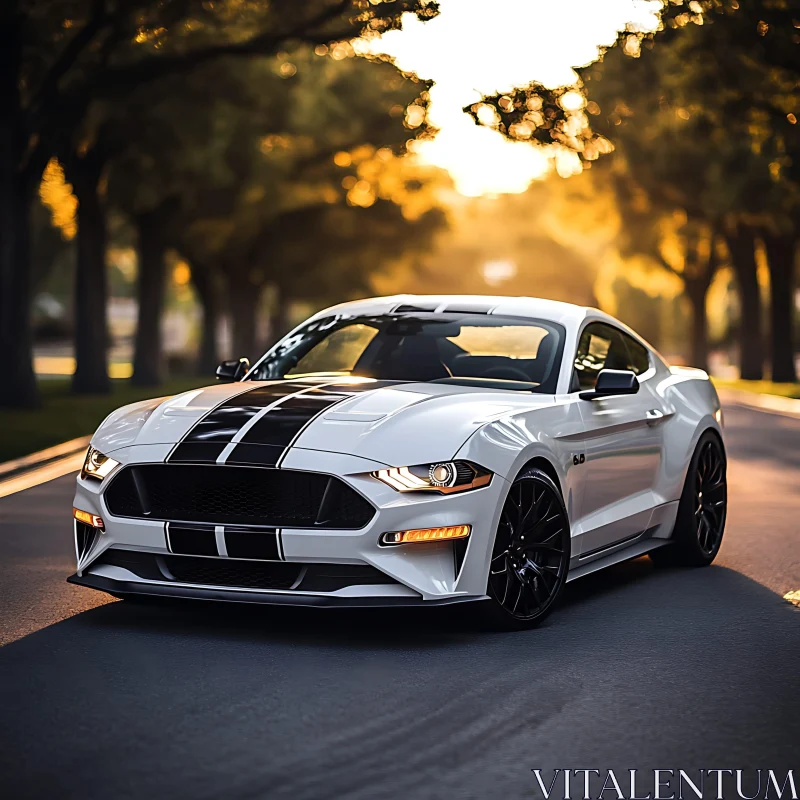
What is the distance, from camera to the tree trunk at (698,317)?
59.5m

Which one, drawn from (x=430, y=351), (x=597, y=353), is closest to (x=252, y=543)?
(x=430, y=351)

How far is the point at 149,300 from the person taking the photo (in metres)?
42.6

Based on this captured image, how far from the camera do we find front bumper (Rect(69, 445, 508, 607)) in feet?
22.3

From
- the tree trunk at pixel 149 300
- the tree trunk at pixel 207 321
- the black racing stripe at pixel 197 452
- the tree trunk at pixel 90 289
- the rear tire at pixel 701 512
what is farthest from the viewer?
the tree trunk at pixel 207 321

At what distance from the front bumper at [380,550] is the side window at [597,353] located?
177cm

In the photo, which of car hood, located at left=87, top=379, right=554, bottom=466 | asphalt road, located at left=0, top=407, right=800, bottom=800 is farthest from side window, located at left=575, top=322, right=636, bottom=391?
asphalt road, located at left=0, top=407, right=800, bottom=800

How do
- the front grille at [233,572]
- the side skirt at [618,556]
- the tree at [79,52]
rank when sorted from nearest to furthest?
the front grille at [233,572] < the side skirt at [618,556] < the tree at [79,52]

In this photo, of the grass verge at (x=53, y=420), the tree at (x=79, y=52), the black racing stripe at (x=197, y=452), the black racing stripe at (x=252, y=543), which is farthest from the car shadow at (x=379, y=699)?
the tree at (x=79, y=52)

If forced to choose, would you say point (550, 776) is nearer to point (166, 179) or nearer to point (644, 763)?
point (644, 763)

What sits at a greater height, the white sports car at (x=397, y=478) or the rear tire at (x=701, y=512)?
the white sports car at (x=397, y=478)

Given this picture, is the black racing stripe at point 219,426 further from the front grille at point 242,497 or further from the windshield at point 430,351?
the windshield at point 430,351

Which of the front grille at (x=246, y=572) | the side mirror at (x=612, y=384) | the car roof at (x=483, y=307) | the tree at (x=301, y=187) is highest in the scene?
the tree at (x=301, y=187)

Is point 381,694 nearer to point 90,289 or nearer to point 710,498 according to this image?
point 710,498

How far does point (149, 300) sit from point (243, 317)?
1149cm
